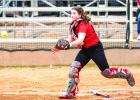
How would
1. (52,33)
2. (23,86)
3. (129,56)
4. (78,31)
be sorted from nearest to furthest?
(78,31) → (23,86) → (129,56) → (52,33)

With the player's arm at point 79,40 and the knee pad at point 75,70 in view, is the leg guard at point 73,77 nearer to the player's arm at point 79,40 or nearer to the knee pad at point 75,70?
the knee pad at point 75,70

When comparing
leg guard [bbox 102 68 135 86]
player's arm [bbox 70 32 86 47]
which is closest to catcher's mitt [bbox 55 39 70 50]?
player's arm [bbox 70 32 86 47]

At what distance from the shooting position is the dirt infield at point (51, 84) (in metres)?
10.2

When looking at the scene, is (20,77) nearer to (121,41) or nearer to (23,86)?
(23,86)

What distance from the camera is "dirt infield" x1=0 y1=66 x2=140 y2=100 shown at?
1017 centimetres

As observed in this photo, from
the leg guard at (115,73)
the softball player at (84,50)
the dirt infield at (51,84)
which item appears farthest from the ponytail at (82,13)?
the dirt infield at (51,84)

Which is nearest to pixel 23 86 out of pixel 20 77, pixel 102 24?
pixel 20 77

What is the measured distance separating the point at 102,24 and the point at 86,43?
8.86m

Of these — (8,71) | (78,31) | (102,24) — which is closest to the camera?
(78,31)

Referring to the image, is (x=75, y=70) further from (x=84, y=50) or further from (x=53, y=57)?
(x=53, y=57)

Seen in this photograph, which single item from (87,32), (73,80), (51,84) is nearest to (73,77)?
(73,80)

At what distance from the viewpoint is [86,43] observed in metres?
9.66

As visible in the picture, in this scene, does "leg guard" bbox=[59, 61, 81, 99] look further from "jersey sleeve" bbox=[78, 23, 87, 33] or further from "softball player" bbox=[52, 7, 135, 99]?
"jersey sleeve" bbox=[78, 23, 87, 33]

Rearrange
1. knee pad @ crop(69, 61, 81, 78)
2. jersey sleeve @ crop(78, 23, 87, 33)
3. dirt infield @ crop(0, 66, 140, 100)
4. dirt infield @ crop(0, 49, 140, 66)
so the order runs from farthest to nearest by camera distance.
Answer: dirt infield @ crop(0, 49, 140, 66)
dirt infield @ crop(0, 66, 140, 100)
knee pad @ crop(69, 61, 81, 78)
jersey sleeve @ crop(78, 23, 87, 33)
